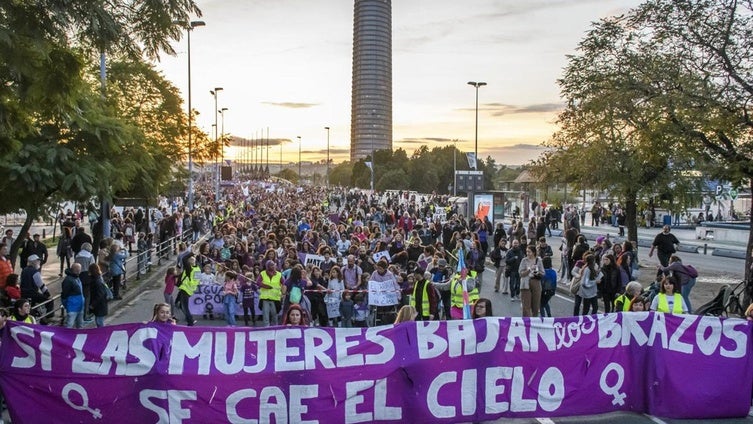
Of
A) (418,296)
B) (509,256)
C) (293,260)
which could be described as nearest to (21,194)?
(293,260)

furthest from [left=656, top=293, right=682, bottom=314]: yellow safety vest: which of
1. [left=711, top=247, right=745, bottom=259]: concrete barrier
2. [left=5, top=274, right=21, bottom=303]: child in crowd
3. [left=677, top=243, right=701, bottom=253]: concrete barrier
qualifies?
[left=677, top=243, right=701, bottom=253]: concrete barrier

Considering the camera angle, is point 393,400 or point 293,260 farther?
point 293,260

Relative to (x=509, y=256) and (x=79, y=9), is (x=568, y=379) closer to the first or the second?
(x=79, y=9)

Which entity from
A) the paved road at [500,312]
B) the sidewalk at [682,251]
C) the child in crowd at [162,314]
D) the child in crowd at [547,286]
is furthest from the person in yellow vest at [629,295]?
the child in crowd at [162,314]


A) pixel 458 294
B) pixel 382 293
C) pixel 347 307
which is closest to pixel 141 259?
pixel 347 307

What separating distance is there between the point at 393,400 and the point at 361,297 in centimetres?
594

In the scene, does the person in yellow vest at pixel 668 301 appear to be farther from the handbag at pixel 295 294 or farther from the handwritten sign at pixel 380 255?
the handwritten sign at pixel 380 255

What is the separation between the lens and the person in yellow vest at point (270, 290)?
13.3 metres

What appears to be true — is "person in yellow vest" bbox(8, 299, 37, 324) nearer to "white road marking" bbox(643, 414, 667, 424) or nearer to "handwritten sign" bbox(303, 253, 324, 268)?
"white road marking" bbox(643, 414, 667, 424)

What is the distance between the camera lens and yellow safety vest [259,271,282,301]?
13.3 m

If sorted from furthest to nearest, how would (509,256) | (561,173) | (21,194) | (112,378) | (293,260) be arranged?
(561,173), (509,256), (293,260), (21,194), (112,378)

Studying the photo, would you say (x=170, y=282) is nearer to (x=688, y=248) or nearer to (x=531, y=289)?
(x=531, y=289)

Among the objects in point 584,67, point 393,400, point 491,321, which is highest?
point 584,67

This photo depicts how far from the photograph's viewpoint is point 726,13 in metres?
15.6
